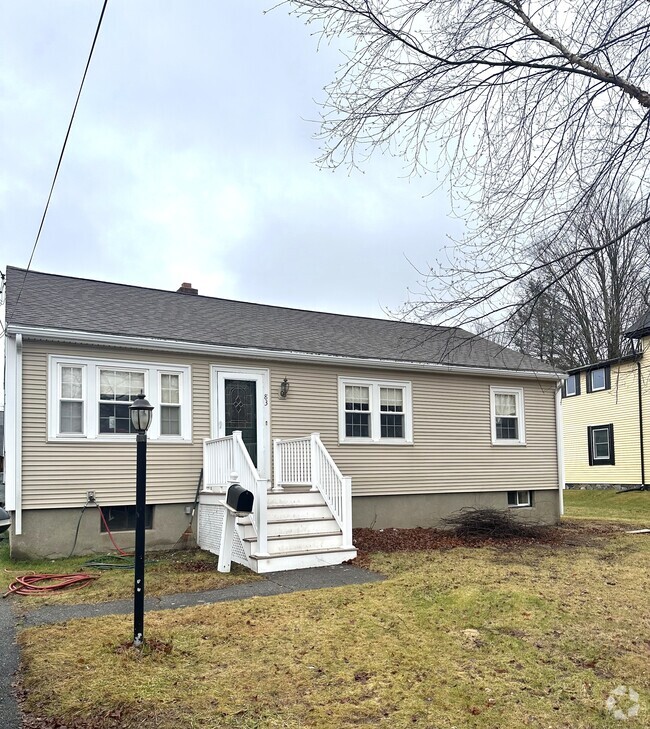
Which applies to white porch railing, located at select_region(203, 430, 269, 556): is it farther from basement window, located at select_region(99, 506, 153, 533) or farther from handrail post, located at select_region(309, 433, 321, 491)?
basement window, located at select_region(99, 506, 153, 533)

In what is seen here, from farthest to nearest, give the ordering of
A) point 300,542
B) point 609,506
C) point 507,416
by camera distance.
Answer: point 609,506, point 507,416, point 300,542

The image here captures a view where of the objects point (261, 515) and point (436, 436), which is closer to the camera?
point (261, 515)

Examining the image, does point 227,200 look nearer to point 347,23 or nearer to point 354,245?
point 354,245

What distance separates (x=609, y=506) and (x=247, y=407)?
43.6 feet

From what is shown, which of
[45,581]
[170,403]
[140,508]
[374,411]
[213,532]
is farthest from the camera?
[374,411]

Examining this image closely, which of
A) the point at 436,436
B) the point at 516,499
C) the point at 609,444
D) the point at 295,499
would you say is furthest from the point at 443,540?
the point at 609,444

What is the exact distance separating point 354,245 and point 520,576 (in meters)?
6.59

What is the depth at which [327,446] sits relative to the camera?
11875 millimetres

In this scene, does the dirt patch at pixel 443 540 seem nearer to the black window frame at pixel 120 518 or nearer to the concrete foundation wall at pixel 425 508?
the concrete foundation wall at pixel 425 508

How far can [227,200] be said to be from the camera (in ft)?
48.6

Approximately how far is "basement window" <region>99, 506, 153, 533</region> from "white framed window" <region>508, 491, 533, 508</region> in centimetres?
817

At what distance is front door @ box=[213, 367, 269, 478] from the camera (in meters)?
10.9

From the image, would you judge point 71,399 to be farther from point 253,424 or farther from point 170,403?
point 253,424

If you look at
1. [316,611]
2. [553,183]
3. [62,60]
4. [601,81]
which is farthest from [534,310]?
[62,60]
